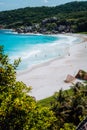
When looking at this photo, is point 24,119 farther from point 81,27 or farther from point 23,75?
point 81,27

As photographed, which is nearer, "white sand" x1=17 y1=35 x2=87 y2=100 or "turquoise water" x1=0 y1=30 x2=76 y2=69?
"white sand" x1=17 y1=35 x2=87 y2=100

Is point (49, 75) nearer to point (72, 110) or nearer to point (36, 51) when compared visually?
point (72, 110)

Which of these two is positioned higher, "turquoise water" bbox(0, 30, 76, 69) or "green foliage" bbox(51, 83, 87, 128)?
"green foliage" bbox(51, 83, 87, 128)

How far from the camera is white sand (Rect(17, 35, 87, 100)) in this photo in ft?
179

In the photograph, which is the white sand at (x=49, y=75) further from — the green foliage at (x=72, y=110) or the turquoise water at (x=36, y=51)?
the green foliage at (x=72, y=110)

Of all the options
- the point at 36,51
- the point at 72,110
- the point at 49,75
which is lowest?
the point at 36,51

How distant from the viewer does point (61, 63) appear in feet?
277

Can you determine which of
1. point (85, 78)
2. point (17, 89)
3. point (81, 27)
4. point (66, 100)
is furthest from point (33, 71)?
point (81, 27)

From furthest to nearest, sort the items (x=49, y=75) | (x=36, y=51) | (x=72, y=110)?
→ (x=36, y=51)
(x=49, y=75)
(x=72, y=110)

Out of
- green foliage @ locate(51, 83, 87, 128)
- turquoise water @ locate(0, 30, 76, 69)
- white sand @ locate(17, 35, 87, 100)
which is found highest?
green foliage @ locate(51, 83, 87, 128)

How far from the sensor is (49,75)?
6825cm

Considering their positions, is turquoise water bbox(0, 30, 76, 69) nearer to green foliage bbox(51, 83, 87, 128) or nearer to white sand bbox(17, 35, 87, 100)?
white sand bbox(17, 35, 87, 100)

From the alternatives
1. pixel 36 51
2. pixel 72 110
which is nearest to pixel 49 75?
pixel 72 110

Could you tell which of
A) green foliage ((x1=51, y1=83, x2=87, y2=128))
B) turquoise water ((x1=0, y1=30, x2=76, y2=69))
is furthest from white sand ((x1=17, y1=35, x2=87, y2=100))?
green foliage ((x1=51, y1=83, x2=87, y2=128))
